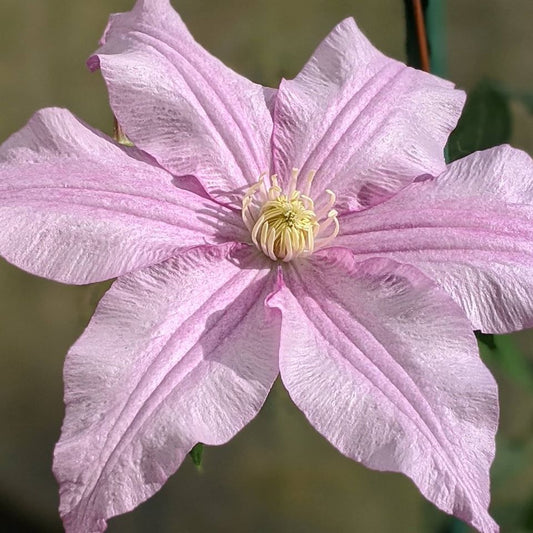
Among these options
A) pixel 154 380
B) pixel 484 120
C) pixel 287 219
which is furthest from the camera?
pixel 484 120

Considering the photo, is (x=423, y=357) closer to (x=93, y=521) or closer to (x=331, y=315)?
(x=331, y=315)

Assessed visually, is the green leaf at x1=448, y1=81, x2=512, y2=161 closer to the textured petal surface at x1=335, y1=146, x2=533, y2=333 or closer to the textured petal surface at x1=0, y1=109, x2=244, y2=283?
the textured petal surface at x1=335, y1=146, x2=533, y2=333

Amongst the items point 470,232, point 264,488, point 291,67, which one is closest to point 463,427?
point 470,232

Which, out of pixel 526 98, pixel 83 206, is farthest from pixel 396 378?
pixel 526 98

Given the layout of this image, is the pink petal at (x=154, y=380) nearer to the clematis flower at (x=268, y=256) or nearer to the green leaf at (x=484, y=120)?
the clematis flower at (x=268, y=256)

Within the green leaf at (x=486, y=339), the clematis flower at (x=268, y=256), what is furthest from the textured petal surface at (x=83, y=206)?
the green leaf at (x=486, y=339)

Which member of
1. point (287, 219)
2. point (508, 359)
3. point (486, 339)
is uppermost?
point (287, 219)

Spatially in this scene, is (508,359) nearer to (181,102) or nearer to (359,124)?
(359,124)
